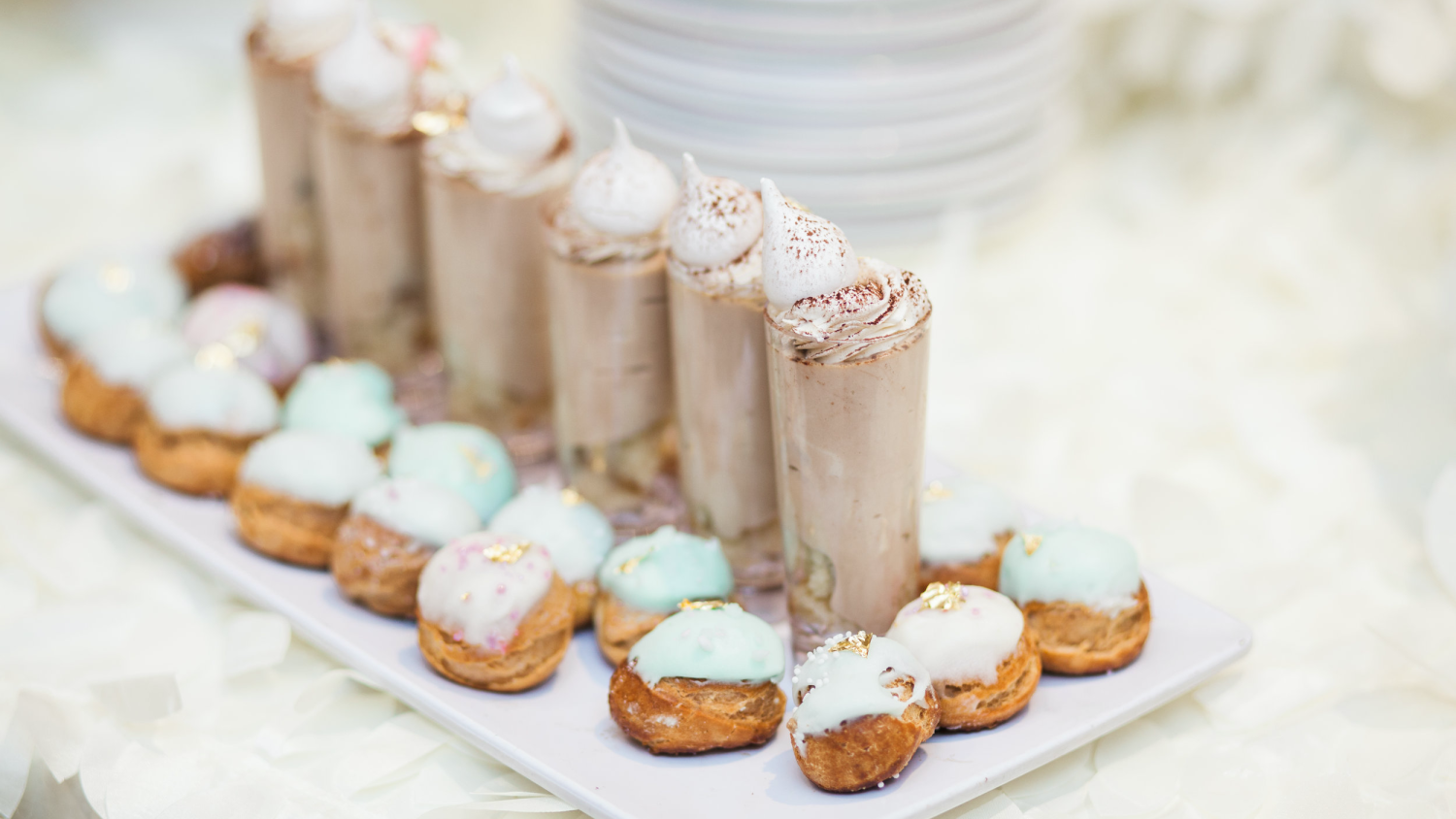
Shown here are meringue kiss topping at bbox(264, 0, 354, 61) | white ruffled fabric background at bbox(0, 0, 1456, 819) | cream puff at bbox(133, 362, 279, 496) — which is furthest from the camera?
meringue kiss topping at bbox(264, 0, 354, 61)

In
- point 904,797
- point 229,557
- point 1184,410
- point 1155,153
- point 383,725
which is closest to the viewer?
point 904,797

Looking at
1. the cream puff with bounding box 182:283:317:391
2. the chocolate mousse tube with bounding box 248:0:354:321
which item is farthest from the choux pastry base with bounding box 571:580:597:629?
the chocolate mousse tube with bounding box 248:0:354:321

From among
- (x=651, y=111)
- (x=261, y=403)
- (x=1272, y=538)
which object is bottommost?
(x=1272, y=538)

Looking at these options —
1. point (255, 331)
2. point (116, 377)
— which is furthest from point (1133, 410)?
point (116, 377)

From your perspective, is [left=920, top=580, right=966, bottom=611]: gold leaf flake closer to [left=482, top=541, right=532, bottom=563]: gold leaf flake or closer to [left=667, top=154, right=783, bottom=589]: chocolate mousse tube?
[left=667, top=154, right=783, bottom=589]: chocolate mousse tube

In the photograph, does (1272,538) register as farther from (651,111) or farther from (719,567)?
(651,111)

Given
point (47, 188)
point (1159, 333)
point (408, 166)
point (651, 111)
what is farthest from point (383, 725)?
point (47, 188)

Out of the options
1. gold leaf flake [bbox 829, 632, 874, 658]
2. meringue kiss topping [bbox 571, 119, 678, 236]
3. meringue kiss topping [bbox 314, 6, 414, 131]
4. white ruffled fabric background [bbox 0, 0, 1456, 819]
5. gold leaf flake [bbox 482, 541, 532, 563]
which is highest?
meringue kiss topping [bbox 314, 6, 414, 131]
